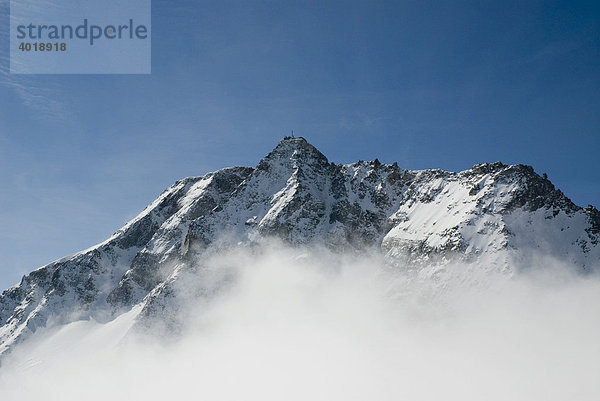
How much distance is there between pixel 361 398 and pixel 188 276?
70510 mm

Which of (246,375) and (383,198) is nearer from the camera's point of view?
(246,375)

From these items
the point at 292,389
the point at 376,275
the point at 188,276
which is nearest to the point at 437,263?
the point at 376,275

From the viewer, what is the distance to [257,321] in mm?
162750

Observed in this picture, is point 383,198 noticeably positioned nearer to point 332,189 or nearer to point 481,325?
point 332,189

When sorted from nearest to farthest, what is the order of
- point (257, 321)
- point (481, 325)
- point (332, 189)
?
point (481, 325)
point (257, 321)
point (332, 189)

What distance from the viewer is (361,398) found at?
128500mm

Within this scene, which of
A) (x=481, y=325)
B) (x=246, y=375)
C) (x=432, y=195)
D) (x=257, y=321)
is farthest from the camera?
(x=432, y=195)

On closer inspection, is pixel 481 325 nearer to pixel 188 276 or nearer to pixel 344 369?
pixel 344 369

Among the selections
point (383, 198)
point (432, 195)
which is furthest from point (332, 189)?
point (432, 195)

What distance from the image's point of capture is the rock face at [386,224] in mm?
149000

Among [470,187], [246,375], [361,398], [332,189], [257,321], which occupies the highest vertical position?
[332,189]

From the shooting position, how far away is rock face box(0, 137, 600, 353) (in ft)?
489

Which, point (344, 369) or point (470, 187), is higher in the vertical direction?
point (470, 187)

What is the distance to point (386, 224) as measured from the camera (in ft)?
583
